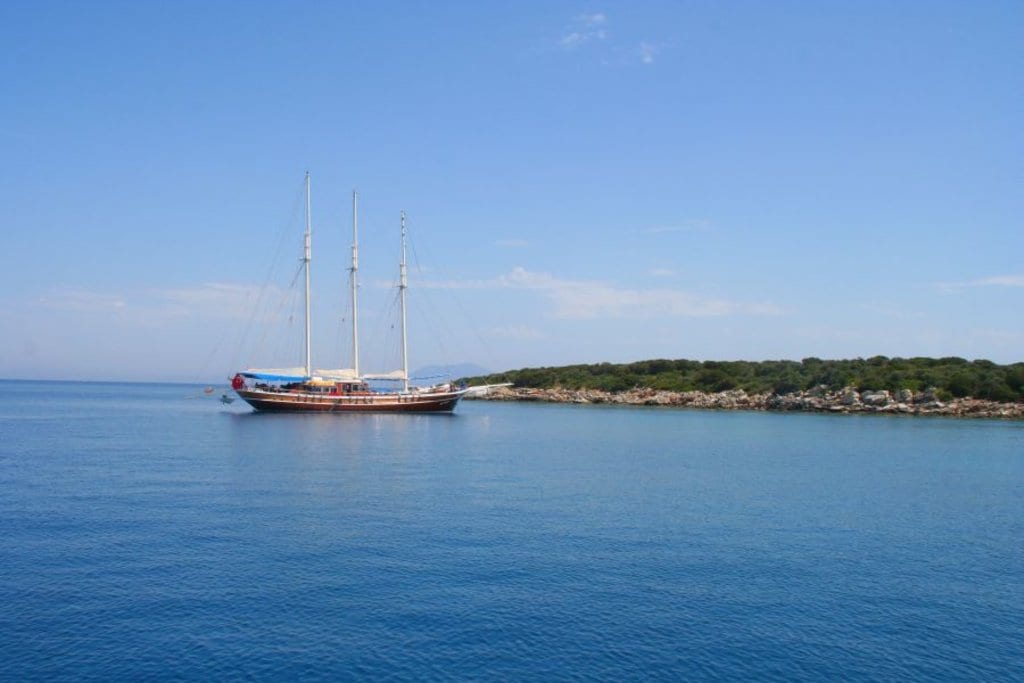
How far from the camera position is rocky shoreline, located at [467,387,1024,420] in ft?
274

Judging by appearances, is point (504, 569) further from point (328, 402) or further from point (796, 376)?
point (796, 376)

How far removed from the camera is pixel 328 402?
83500 mm

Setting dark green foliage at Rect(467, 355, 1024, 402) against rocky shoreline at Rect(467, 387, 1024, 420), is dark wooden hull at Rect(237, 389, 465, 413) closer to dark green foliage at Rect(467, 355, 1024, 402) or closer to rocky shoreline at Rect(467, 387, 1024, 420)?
rocky shoreline at Rect(467, 387, 1024, 420)

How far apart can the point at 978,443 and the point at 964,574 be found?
132 ft

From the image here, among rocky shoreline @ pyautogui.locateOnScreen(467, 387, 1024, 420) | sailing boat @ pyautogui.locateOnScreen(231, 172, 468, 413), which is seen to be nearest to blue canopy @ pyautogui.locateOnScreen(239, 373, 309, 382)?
sailing boat @ pyautogui.locateOnScreen(231, 172, 468, 413)

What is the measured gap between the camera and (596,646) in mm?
16391

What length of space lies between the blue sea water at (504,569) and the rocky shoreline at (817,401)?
4389 cm

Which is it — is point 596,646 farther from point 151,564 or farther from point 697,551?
point 151,564

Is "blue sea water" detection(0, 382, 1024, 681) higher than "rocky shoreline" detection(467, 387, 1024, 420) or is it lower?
lower

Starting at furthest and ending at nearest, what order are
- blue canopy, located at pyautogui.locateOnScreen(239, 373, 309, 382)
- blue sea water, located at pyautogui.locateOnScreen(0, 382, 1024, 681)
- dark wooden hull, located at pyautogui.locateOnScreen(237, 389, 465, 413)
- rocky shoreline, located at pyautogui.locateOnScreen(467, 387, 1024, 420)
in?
blue canopy, located at pyautogui.locateOnScreen(239, 373, 309, 382) → rocky shoreline, located at pyautogui.locateOnScreen(467, 387, 1024, 420) → dark wooden hull, located at pyautogui.locateOnScreen(237, 389, 465, 413) → blue sea water, located at pyautogui.locateOnScreen(0, 382, 1024, 681)

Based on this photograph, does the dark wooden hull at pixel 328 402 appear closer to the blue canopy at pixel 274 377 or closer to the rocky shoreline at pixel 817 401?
the blue canopy at pixel 274 377

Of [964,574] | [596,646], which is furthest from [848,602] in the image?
[596,646]

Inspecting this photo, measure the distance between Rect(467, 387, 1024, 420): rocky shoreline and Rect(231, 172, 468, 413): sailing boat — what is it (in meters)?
32.1

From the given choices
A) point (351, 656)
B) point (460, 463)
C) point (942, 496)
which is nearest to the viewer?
point (351, 656)
